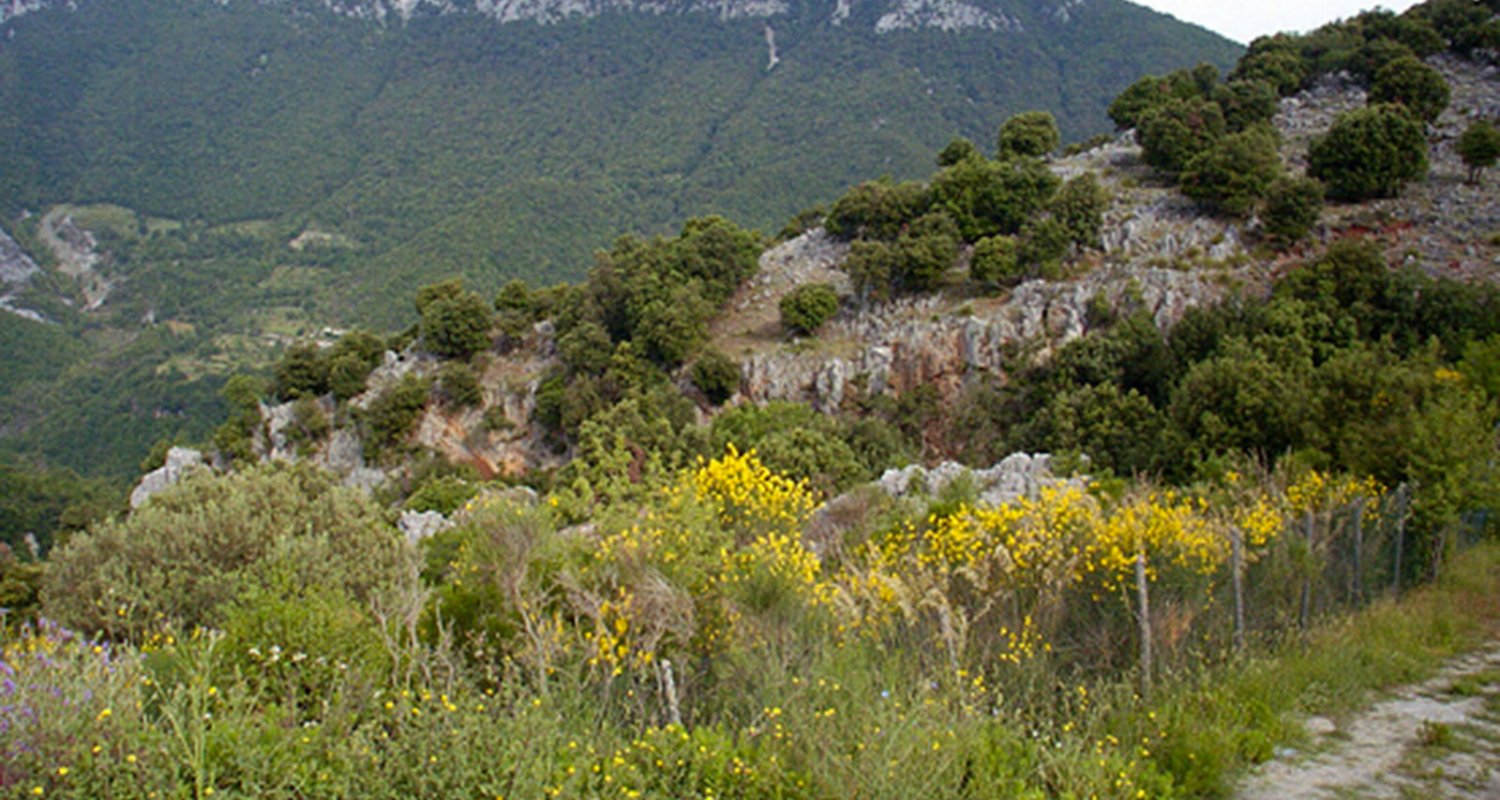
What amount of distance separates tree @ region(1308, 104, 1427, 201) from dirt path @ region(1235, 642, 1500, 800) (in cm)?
3392

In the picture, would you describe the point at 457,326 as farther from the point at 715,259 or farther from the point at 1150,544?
the point at 1150,544

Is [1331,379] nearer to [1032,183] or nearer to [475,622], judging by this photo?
[475,622]

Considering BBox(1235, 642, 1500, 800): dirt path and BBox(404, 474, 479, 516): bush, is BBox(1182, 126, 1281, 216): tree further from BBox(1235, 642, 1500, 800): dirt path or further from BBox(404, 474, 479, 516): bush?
BBox(1235, 642, 1500, 800): dirt path

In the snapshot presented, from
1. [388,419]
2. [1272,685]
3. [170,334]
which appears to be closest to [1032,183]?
[388,419]

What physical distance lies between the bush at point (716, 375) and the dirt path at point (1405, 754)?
28.5 m

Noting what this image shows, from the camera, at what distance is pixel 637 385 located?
118ft

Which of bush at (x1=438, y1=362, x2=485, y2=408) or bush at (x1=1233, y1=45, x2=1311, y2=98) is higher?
bush at (x1=1233, y1=45, x2=1311, y2=98)

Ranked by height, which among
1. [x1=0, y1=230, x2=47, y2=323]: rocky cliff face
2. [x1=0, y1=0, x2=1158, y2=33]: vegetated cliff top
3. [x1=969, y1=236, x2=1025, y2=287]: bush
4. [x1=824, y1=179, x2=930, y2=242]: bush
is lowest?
[x1=0, y1=230, x2=47, y2=323]: rocky cliff face

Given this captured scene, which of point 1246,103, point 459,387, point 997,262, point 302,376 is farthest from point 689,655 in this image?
point 1246,103

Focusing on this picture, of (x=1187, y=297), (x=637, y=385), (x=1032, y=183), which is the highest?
(x=1032, y=183)

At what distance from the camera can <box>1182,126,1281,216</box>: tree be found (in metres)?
34.2

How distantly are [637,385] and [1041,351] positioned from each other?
1591cm

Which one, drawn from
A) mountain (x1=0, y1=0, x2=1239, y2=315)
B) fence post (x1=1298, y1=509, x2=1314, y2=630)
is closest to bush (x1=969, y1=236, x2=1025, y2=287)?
fence post (x1=1298, y1=509, x2=1314, y2=630)

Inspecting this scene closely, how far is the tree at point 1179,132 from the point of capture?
38.7 m
